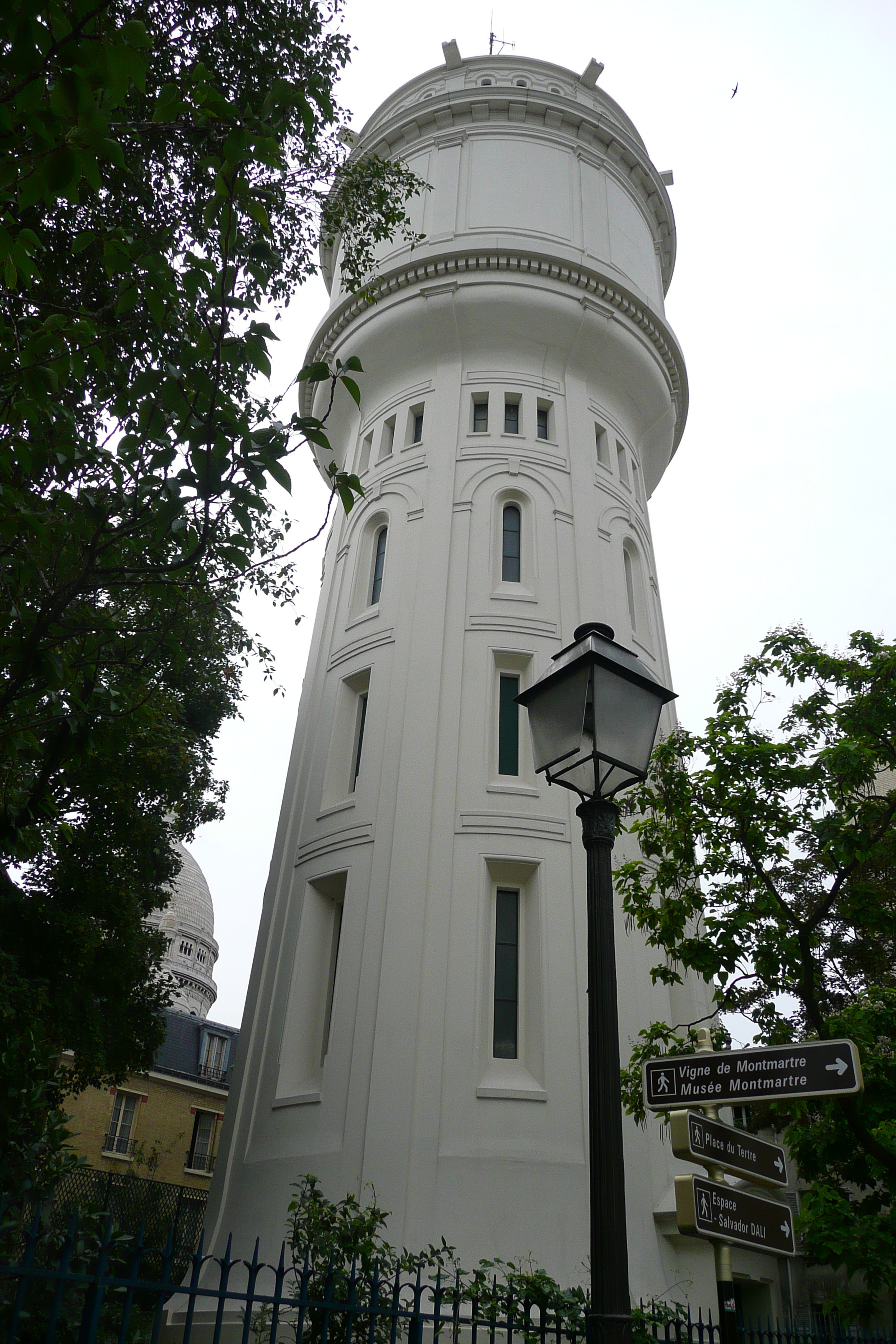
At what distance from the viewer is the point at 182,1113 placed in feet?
130

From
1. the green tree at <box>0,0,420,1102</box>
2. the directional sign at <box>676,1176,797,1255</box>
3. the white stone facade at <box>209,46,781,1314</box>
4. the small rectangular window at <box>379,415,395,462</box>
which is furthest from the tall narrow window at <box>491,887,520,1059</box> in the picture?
the small rectangular window at <box>379,415,395,462</box>

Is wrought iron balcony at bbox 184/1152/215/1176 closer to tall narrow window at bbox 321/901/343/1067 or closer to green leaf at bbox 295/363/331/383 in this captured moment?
tall narrow window at bbox 321/901/343/1067

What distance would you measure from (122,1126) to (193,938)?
24.7 metres

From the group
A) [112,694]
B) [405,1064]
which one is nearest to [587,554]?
[405,1064]

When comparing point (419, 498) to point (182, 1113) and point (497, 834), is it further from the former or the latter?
point (182, 1113)

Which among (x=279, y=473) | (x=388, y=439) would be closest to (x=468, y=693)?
(x=388, y=439)

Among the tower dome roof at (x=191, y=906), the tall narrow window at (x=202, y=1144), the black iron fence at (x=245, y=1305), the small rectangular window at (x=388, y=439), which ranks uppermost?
the tower dome roof at (x=191, y=906)

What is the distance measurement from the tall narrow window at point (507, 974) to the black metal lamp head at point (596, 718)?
10215 mm

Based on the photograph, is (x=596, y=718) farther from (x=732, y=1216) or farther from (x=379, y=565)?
(x=379, y=565)

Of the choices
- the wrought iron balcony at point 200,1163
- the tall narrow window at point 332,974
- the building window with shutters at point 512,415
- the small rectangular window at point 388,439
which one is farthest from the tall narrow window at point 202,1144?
the building window with shutters at point 512,415

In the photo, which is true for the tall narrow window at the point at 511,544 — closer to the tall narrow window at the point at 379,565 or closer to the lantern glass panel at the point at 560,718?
the tall narrow window at the point at 379,565

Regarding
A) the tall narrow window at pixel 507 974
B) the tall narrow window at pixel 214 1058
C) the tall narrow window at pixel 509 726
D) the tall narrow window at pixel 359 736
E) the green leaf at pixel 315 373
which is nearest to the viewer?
the green leaf at pixel 315 373

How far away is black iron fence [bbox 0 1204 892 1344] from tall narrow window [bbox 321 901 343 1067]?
3191 mm

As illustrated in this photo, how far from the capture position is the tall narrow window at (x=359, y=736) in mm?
18500
